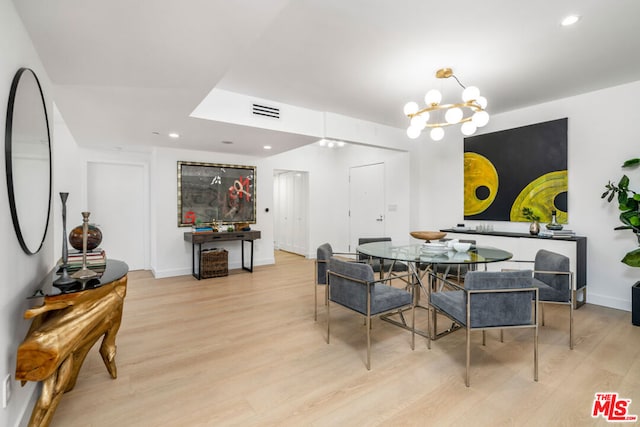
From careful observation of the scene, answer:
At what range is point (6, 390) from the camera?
1.43 meters

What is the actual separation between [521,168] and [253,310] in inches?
165

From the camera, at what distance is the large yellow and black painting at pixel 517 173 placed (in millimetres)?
4051

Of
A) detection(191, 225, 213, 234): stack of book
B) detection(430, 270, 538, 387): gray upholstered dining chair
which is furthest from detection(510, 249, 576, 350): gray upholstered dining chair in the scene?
detection(191, 225, 213, 234): stack of book

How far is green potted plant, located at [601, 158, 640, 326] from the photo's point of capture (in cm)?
314

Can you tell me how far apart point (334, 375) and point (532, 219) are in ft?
12.0

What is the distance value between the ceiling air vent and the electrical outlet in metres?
3.18

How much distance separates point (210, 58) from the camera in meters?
2.12

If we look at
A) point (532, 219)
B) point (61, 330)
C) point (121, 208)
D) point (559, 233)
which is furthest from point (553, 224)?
point (121, 208)

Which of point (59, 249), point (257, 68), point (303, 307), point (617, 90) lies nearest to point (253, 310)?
point (303, 307)

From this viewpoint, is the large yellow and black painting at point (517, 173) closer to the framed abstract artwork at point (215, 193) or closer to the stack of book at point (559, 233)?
the stack of book at point (559, 233)

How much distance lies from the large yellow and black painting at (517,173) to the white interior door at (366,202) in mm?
1785

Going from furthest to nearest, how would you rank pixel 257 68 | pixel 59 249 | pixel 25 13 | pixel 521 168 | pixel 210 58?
pixel 59 249 → pixel 521 168 → pixel 257 68 → pixel 210 58 → pixel 25 13

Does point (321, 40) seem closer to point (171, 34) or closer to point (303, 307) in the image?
point (171, 34)

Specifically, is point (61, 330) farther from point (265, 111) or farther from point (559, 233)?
point (559, 233)
